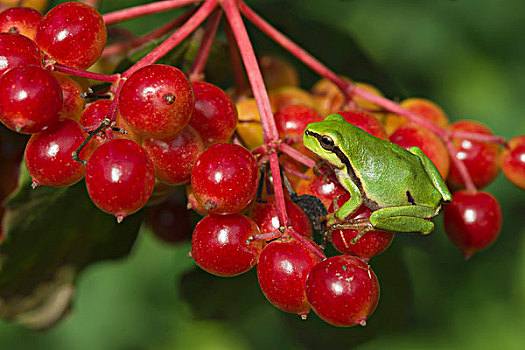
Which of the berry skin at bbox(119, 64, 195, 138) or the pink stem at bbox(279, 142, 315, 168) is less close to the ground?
the berry skin at bbox(119, 64, 195, 138)

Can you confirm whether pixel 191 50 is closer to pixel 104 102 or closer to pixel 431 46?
pixel 104 102

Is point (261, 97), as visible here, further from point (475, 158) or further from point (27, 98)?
point (475, 158)

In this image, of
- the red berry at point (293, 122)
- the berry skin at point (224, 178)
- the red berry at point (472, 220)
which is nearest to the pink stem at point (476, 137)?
the red berry at point (472, 220)

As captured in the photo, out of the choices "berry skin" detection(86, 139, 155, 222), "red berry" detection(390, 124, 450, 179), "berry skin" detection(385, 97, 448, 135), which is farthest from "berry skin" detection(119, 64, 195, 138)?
"berry skin" detection(385, 97, 448, 135)

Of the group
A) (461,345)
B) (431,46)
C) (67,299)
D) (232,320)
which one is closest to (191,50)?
(67,299)

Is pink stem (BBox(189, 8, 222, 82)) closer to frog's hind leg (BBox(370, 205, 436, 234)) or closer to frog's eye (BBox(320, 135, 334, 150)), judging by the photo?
frog's eye (BBox(320, 135, 334, 150))

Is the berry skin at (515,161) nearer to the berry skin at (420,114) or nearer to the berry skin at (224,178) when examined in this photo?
the berry skin at (420,114)
